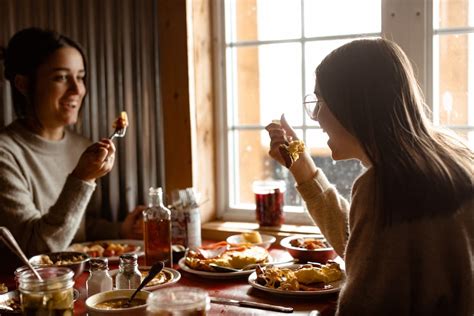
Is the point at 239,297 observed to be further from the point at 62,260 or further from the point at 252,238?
the point at 62,260

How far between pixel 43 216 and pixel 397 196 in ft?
4.27

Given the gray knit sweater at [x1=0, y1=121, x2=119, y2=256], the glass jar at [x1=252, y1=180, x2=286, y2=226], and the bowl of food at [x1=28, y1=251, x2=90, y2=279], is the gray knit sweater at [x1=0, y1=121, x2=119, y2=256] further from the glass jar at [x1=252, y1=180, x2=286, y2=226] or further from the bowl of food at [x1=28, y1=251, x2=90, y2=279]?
the glass jar at [x1=252, y1=180, x2=286, y2=226]

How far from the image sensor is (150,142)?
2549mm

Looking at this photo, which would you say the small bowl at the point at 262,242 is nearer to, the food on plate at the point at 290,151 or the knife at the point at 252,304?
the food on plate at the point at 290,151

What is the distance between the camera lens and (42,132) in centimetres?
243

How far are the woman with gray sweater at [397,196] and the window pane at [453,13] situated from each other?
882 mm

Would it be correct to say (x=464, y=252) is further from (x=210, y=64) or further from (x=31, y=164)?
(x=31, y=164)

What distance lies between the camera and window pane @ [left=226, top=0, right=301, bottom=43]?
243 centimetres

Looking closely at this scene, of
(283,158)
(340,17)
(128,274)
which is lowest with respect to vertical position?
(128,274)

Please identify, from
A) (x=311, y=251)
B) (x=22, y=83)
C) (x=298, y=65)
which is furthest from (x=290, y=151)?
(x=22, y=83)

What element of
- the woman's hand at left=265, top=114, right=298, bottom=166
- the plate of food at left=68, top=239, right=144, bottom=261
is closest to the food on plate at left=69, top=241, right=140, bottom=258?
the plate of food at left=68, top=239, right=144, bottom=261

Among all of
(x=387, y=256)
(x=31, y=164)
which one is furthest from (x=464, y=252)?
(x=31, y=164)

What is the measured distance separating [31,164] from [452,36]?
1728 millimetres

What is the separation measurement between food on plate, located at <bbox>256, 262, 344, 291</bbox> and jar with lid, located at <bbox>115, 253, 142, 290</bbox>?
1.21 feet
